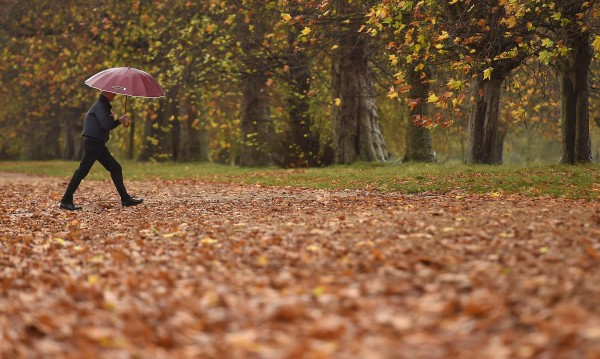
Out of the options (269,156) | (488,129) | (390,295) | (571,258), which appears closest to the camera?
(390,295)

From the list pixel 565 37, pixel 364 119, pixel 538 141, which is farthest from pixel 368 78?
pixel 538 141

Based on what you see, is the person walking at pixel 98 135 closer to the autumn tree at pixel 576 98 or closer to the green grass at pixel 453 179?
the green grass at pixel 453 179

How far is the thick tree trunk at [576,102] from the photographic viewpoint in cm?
1603

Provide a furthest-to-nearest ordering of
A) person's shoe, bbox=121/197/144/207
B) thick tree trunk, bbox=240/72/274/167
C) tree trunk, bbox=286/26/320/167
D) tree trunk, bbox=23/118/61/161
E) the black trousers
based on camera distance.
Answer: tree trunk, bbox=23/118/61/161 → thick tree trunk, bbox=240/72/274/167 → tree trunk, bbox=286/26/320/167 → person's shoe, bbox=121/197/144/207 → the black trousers

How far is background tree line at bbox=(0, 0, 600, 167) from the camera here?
16062 millimetres

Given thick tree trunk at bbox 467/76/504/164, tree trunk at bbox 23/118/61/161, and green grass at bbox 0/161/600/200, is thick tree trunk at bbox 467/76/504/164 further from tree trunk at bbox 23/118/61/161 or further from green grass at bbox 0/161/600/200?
tree trunk at bbox 23/118/61/161

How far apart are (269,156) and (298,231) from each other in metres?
18.3

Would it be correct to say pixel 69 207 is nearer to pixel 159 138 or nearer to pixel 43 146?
pixel 159 138

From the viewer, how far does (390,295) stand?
5422mm

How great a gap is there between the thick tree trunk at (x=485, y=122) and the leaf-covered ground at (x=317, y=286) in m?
7.96

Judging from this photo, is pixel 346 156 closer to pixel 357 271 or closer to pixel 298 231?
pixel 298 231

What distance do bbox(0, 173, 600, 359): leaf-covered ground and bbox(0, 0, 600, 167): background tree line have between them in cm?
479

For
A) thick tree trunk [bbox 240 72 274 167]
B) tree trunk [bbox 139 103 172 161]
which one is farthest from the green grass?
tree trunk [bbox 139 103 172 161]

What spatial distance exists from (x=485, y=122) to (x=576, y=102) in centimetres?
268
